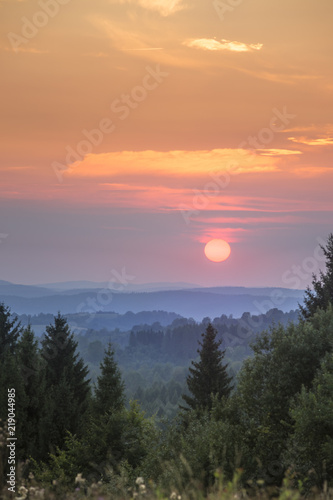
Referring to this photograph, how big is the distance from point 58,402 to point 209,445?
1948 centimetres

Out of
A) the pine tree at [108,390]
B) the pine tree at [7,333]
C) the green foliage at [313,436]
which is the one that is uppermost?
the pine tree at [7,333]

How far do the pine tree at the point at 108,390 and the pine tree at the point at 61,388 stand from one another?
201 inches

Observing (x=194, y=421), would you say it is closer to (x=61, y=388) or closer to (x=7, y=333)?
(x=61, y=388)

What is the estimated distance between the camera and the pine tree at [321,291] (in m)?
39.9

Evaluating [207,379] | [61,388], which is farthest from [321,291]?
[61,388]

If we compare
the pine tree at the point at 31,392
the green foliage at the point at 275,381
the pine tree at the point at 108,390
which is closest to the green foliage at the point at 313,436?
the green foliage at the point at 275,381

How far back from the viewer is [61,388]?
3962cm

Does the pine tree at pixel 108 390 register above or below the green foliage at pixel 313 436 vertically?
above

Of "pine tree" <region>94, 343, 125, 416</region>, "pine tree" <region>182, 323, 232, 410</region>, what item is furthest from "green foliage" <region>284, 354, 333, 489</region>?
"pine tree" <region>182, 323, 232, 410</region>

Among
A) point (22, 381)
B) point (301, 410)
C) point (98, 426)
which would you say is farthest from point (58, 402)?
point (301, 410)

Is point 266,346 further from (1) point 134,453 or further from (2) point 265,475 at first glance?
(1) point 134,453

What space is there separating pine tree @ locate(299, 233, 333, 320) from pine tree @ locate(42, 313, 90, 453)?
19.0 m

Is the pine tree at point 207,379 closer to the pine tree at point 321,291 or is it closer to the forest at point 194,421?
the forest at point 194,421

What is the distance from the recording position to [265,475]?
67.8 feet
